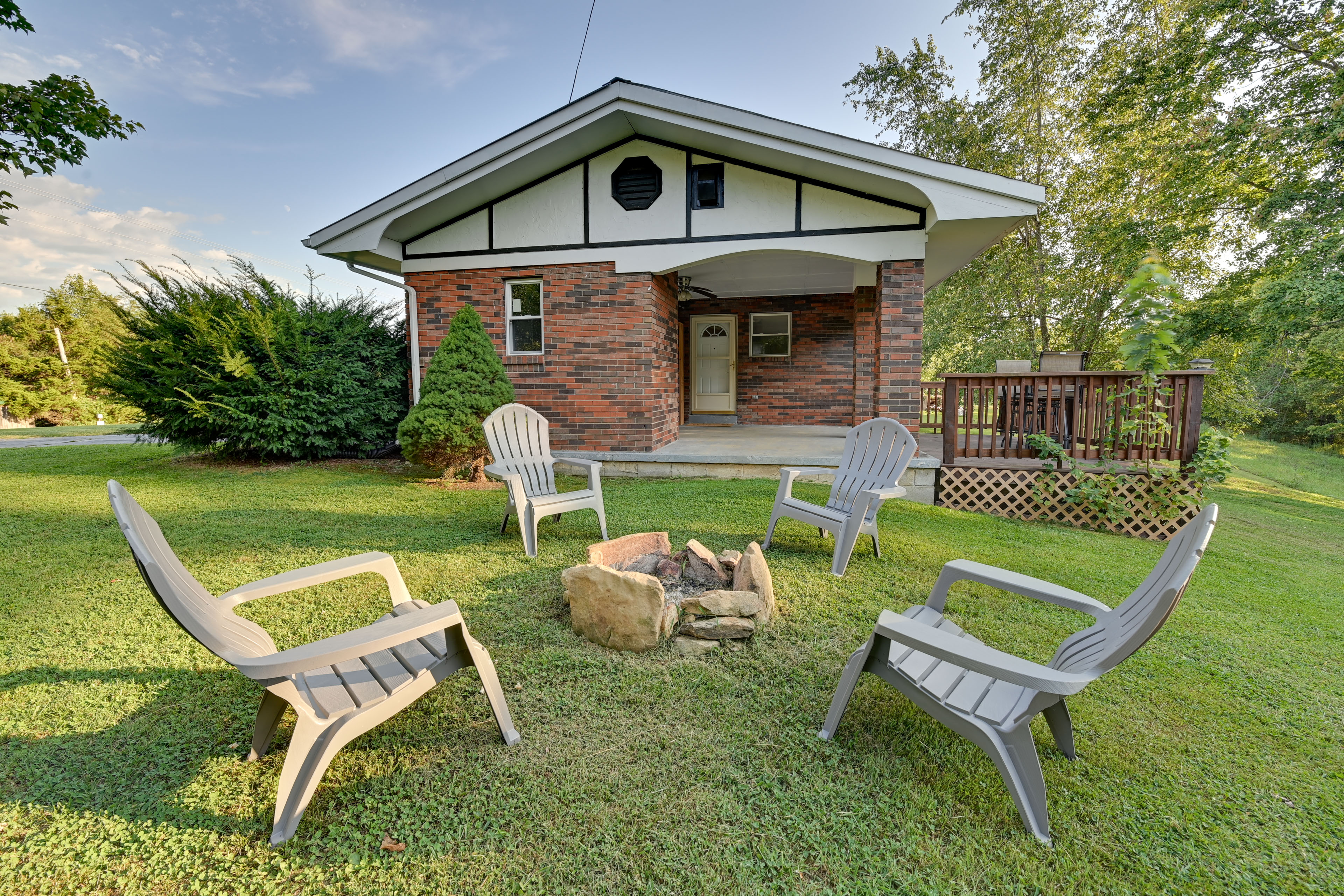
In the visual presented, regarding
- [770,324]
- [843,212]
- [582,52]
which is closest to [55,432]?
[582,52]

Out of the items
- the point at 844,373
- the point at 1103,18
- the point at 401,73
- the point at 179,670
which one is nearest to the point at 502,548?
the point at 179,670

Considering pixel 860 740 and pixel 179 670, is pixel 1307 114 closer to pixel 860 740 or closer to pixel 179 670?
pixel 860 740

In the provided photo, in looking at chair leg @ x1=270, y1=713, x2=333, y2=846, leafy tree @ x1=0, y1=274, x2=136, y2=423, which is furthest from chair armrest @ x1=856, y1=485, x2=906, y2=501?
leafy tree @ x1=0, y1=274, x2=136, y2=423

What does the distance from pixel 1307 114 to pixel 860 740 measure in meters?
13.7

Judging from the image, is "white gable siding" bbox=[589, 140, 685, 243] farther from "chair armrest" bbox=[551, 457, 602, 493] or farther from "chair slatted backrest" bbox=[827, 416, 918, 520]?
"chair slatted backrest" bbox=[827, 416, 918, 520]

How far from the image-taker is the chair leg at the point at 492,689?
1.83 meters

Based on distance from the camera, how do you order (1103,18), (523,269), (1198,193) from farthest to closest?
(1103,18) < (1198,193) < (523,269)

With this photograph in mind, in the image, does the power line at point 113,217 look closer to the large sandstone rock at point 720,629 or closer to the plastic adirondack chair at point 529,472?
the plastic adirondack chair at point 529,472

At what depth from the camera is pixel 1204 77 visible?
376 inches

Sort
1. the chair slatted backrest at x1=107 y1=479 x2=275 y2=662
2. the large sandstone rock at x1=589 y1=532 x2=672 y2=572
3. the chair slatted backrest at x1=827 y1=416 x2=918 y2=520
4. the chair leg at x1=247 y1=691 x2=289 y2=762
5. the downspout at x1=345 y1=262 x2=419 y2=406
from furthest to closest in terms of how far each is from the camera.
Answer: the downspout at x1=345 y1=262 x2=419 y2=406 < the chair slatted backrest at x1=827 y1=416 x2=918 y2=520 < the large sandstone rock at x1=589 y1=532 x2=672 y2=572 < the chair leg at x1=247 y1=691 x2=289 y2=762 < the chair slatted backrest at x1=107 y1=479 x2=275 y2=662

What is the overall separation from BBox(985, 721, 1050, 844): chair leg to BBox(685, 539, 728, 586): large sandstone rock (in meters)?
1.72

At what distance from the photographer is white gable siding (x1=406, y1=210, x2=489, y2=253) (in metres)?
7.30

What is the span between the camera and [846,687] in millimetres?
1935

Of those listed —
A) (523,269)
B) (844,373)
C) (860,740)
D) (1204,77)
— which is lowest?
(860,740)
